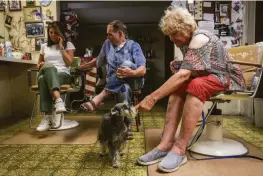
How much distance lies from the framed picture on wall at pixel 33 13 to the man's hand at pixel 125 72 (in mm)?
1930

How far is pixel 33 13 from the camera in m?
3.29

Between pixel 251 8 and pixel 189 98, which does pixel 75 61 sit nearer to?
pixel 189 98

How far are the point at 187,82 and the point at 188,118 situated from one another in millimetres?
265

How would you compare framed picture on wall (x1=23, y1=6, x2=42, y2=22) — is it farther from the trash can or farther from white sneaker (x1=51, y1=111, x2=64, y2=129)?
Answer: the trash can

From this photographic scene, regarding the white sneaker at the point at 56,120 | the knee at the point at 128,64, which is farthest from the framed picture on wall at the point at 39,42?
the knee at the point at 128,64

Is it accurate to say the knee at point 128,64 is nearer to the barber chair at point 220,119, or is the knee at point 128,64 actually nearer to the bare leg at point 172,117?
the bare leg at point 172,117

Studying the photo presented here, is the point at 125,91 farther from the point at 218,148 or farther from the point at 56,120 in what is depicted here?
the point at 56,120

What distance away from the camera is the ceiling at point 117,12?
5.25 meters

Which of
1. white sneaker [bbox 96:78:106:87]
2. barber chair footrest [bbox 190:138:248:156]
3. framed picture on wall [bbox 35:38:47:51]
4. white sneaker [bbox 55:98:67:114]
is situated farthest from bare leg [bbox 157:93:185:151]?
framed picture on wall [bbox 35:38:47:51]

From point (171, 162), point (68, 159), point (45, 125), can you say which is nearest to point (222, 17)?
point (171, 162)

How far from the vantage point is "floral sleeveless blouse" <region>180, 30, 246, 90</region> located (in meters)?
1.46

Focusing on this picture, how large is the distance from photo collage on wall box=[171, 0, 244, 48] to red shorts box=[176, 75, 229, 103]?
1.84m

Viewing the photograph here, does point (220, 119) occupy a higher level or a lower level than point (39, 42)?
lower

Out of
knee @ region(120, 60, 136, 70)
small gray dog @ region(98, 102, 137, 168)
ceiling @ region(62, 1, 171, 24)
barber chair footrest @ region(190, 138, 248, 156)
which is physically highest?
ceiling @ region(62, 1, 171, 24)
